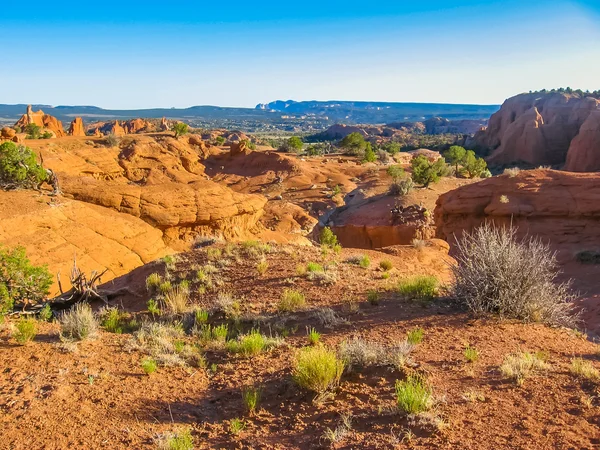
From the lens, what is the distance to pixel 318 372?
456 centimetres

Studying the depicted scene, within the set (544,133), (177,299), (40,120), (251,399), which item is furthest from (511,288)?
(40,120)

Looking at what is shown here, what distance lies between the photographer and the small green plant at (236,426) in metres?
4.10

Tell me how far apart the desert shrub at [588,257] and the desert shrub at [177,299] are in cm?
1586

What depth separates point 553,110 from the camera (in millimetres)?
63906

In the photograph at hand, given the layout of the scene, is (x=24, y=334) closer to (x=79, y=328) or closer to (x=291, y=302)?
(x=79, y=328)

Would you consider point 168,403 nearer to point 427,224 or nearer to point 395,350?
point 395,350

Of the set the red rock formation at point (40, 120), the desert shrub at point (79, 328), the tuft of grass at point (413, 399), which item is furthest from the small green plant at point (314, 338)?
the red rock formation at point (40, 120)

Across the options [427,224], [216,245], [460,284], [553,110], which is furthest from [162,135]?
[553,110]

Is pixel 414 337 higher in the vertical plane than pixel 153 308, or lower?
higher

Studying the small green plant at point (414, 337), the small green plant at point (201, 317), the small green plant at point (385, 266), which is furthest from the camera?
the small green plant at point (385, 266)

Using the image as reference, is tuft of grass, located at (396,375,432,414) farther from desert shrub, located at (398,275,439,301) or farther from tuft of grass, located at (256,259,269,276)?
tuft of grass, located at (256,259,269,276)

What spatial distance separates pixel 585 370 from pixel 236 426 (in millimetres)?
3675

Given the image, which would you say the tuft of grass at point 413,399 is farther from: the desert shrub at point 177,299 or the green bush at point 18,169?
the green bush at point 18,169

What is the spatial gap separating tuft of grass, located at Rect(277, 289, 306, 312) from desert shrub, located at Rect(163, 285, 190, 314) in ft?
5.91
